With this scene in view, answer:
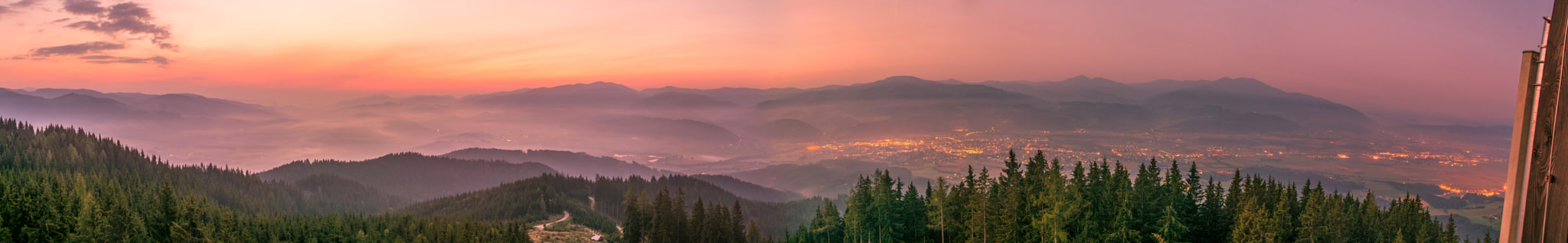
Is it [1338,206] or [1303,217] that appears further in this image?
[1338,206]

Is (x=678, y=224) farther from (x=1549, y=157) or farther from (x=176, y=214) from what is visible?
(x=1549, y=157)

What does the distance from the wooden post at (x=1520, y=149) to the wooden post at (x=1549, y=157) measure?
0.22 feet

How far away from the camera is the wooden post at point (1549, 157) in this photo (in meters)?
4.70

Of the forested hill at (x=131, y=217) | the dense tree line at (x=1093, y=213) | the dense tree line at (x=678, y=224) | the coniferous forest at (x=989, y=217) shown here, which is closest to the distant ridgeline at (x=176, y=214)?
the forested hill at (x=131, y=217)

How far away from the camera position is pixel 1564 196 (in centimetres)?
487

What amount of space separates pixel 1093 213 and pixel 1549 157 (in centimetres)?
3336

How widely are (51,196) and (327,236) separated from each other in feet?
90.6

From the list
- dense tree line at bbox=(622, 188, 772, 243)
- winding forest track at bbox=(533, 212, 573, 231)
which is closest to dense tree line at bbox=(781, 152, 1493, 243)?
dense tree line at bbox=(622, 188, 772, 243)

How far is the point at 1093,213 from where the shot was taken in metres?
36.2

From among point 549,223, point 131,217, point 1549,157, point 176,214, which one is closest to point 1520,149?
point 1549,157

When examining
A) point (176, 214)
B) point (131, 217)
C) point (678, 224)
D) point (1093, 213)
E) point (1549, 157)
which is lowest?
point (678, 224)

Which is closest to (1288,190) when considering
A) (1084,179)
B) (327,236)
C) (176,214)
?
(1084,179)

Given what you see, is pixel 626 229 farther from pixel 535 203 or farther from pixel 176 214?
pixel 535 203

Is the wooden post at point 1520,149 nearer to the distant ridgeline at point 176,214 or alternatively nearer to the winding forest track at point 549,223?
the distant ridgeline at point 176,214
